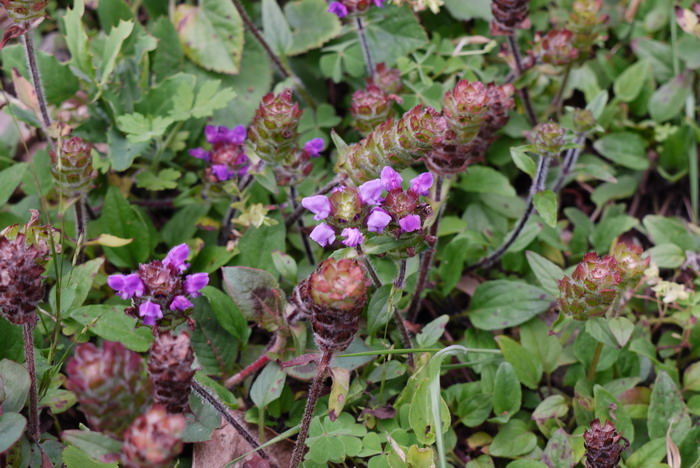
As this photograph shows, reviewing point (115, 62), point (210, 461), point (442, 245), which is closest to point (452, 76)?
point (442, 245)

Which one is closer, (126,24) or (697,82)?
(126,24)

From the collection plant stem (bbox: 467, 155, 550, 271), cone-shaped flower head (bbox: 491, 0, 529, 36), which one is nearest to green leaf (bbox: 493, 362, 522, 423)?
plant stem (bbox: 467, 155, 550, 271)

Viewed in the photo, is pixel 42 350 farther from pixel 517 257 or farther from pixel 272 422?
pixel 517 257

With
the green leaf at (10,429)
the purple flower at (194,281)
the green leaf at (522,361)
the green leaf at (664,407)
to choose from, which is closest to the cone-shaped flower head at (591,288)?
the green leaf at (522,361)

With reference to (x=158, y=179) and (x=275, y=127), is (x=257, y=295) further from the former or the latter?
(x=158, y=179)

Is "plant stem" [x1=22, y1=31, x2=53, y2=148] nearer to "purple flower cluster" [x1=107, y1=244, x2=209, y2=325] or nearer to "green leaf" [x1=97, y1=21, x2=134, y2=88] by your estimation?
"green leaf" [x1=97, y1=21, x2=134, y2=88]

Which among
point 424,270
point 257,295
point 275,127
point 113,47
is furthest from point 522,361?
point 113,47
